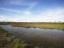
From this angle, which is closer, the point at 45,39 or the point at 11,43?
the point at 11,43

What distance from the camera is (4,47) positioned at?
12.4m

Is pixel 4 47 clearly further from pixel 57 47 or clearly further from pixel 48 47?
pixel 57 47

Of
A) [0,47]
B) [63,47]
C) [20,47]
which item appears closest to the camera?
[20,47]

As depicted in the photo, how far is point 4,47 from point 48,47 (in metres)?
6.73

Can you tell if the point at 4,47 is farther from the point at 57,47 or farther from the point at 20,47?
the point at 57,47

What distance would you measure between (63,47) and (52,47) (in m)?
1.73

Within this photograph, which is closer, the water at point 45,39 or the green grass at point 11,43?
the green grass at point 11,43

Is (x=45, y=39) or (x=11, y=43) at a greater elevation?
(x=11, y=43)

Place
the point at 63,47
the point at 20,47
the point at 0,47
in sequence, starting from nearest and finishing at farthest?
the point at 20,47 < the point at 0,47 < the point at 63,47

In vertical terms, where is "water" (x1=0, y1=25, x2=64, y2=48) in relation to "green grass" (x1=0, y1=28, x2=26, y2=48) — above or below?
below

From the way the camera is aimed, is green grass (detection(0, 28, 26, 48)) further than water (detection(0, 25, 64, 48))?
No

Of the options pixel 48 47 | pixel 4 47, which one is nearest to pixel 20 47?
pixel 4 47

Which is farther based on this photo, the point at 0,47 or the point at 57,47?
the point at 57,47

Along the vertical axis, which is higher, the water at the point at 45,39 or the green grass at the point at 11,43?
the green grass at the point at 11,43
